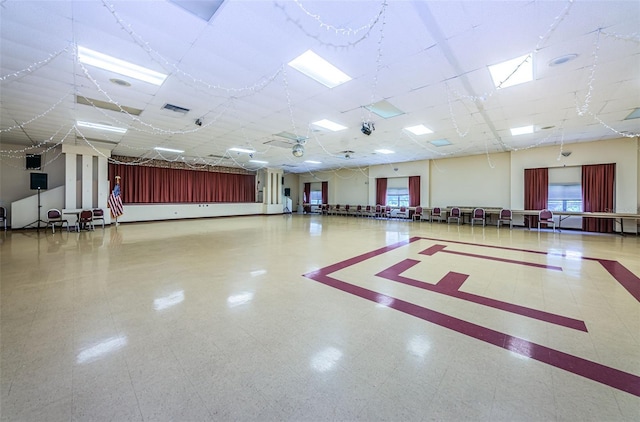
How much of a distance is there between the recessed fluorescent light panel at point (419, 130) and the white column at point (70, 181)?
36.1 ft

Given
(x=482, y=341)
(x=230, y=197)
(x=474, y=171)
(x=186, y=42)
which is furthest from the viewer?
(x=230, y=197)

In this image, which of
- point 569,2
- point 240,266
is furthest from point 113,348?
point 569,2

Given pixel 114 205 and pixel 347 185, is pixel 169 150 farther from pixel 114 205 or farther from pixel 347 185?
pixel 347 185

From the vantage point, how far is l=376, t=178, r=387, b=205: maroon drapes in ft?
49.1

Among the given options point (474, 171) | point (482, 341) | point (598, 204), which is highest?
point (474, 171)

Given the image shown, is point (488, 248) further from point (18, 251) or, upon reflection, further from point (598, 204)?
point (18, 251)

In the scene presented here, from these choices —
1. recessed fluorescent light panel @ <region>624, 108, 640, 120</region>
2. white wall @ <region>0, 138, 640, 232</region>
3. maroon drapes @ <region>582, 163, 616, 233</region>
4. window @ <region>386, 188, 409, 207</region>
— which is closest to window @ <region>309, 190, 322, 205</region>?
white wall @ <region>0, 138, 640, 232</region>

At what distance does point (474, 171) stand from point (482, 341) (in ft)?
37.4

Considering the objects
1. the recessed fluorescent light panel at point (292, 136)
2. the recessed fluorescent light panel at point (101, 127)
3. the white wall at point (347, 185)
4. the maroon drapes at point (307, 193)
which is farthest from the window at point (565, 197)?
the recessed fluorescent light panel at point (101, 127)

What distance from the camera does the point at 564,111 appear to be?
19.3ft

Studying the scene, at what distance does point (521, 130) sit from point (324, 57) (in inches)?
264

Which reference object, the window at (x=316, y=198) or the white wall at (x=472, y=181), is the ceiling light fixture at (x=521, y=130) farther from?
the window at (x=316, y=198)

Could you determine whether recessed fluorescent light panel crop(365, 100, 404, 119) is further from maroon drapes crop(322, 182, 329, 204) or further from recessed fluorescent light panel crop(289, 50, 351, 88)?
maroon drapes crop(322, 182, 329, 204)

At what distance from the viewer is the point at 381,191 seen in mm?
15102
